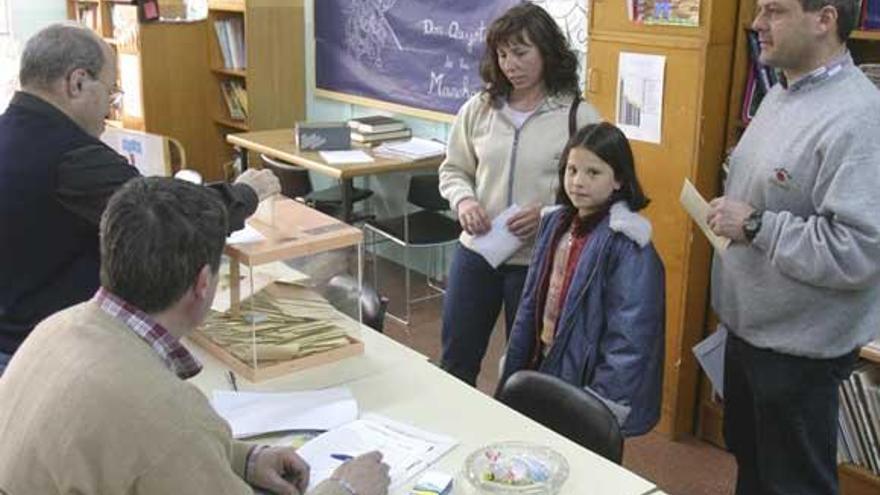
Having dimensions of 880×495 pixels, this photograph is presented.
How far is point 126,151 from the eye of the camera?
346cm

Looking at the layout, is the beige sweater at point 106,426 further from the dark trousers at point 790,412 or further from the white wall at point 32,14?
the white wall at point 32,14

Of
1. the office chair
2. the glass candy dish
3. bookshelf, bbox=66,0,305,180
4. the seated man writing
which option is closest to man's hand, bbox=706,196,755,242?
the glass candy dish

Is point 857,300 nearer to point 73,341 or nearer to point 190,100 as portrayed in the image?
point 73,341

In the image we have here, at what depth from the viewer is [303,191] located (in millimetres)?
4770

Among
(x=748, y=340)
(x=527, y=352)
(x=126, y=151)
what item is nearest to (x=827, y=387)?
(x=748, y=340)

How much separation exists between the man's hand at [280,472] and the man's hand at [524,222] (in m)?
1.18

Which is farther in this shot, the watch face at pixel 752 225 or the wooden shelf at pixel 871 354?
the wooden shelf at pixel 871 354

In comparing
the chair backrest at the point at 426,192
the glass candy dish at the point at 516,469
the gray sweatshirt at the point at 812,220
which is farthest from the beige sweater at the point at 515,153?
the chair backrest at the point at 426,192

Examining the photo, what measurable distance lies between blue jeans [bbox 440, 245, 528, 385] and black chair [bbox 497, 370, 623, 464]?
2.11ft

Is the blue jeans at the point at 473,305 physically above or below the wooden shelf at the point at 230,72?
below

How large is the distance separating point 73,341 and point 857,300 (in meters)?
1.74

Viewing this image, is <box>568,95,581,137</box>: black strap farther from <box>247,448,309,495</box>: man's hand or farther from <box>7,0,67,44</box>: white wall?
<box>7,0,67,44</box>: white wall

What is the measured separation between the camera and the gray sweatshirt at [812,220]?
2.04 meters

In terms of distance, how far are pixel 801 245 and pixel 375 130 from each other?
9.95ft
